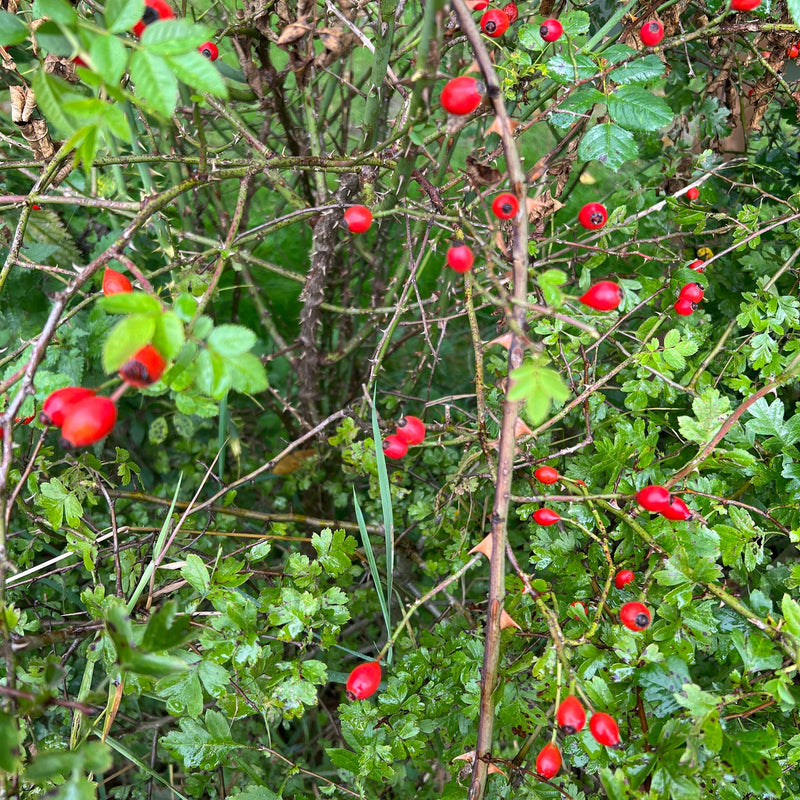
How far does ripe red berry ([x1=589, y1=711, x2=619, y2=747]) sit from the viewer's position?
→ 907 millimetres

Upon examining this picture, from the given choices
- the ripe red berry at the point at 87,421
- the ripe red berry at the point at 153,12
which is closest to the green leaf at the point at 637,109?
the ripe red berry at the point at 153,12

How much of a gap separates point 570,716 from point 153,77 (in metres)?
0.90

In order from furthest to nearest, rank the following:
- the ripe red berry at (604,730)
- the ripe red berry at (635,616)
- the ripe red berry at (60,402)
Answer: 1. the ripe red berry at (635,616)
2. the ripe red berry at (604,730)
3. the ripe red berry at (60,402)

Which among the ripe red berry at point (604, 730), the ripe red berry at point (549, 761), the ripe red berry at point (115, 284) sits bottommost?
the ripe red berry at point (549, 761)

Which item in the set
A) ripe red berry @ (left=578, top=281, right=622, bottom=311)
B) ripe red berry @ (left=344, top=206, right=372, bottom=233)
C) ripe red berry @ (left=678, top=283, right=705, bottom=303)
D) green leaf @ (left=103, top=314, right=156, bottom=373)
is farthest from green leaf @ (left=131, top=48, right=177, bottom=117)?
ripe red berry @ (left=678, top=283, right=705, bottom=303)

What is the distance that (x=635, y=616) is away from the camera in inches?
40.6

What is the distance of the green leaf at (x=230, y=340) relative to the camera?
81 cm

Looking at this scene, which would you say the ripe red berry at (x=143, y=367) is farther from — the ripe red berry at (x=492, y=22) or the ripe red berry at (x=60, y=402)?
the ripe red berry at (x=492, y=22)

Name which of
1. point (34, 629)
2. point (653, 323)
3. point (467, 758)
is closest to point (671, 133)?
point (653, 323)

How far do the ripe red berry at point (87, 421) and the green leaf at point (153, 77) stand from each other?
32 centimetres

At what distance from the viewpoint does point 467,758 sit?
3.28ft

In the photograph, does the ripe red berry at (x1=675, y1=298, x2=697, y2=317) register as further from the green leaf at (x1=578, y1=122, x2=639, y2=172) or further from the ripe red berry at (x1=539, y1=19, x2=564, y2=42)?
the ripe red berry at (x1=539, y1=19, x2=564, y2=42)

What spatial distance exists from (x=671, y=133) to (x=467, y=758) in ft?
6.12

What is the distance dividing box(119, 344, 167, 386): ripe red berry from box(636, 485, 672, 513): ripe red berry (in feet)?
2.52
